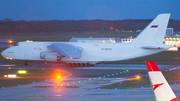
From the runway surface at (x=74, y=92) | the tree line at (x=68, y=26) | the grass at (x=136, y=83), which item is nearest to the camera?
the runway surface at (x=74, y=92)

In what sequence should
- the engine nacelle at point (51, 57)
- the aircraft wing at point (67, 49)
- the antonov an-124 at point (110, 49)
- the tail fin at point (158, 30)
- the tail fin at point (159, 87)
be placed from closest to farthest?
the tail fin at point (159, 87), the aircraft wing at point (67, 49), the antonov an-124 at point (110, 49), the tail fin at point (158, 30), the engine nacelle at point (51, 57)

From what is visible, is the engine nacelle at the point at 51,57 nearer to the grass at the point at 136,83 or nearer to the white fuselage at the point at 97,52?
the white fuselage at the point at 97,52

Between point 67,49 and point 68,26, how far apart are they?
12610 centimetres

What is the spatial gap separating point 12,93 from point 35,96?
5.62 feet

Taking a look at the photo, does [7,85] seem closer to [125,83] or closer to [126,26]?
[125,83]

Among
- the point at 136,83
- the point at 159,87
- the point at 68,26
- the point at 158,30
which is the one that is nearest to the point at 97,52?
the point at 158,30

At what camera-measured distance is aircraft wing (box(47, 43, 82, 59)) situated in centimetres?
2573

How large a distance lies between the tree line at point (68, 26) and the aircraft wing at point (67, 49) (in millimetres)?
95044

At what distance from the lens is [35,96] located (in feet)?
45.6

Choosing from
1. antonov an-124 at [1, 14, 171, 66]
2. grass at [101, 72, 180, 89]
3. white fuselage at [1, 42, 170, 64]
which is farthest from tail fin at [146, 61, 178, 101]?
white fuselage at [1, 42, 170, 64]

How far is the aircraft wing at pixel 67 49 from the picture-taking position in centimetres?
2573

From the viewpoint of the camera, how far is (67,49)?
26.8 m

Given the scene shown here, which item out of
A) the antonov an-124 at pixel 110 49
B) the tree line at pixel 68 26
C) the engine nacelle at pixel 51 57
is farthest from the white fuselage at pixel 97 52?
the tree line at pixel 68 26

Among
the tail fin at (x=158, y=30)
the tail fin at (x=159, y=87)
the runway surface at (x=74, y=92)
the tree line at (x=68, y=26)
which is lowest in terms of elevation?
the runway surface at (x=74, y=92)
